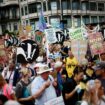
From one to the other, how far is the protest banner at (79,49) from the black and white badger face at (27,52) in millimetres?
1644

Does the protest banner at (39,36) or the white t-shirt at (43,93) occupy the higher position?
the white t-shirt at (43,93)

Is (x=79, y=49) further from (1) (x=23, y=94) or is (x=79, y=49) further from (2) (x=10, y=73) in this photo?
(1) (x=23, y=94)

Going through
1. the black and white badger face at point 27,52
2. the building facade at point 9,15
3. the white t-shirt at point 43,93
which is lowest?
the building facade at point 9,15

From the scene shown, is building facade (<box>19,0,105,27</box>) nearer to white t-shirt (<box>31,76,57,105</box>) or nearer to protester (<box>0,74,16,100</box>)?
white t-shirt (<box>31,76,57,105</box>)

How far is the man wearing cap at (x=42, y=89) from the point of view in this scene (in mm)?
7500

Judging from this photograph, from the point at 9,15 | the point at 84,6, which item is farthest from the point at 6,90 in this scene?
the point at 9,15

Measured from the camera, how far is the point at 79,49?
41.9 feet

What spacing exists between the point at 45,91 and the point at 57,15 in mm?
62016

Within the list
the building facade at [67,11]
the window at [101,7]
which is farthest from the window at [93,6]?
the window at [101,7]

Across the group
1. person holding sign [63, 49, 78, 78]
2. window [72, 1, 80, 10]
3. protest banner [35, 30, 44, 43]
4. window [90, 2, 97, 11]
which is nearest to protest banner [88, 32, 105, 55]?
person holding sign [63, 49, 78, 78]

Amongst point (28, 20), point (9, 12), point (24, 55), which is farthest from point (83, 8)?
point (24, 55)

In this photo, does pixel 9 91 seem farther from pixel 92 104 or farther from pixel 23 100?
pixel 92 104

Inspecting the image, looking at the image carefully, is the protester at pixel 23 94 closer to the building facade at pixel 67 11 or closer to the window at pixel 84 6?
the building facade at pixel 67 11

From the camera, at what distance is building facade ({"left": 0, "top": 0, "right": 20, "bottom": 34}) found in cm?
7794
